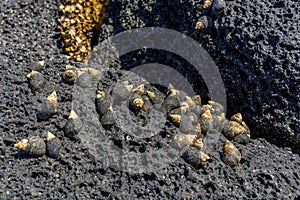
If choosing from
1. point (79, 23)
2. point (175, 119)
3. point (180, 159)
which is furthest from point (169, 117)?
point (79, 23)

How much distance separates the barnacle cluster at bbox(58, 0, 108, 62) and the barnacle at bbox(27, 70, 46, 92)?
807mm

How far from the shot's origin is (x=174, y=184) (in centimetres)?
254

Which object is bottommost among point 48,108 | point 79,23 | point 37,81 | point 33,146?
point 33,146

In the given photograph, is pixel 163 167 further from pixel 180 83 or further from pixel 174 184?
pixel 180 83

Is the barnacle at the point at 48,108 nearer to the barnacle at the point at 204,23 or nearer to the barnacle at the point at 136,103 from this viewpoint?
the barnacle at the point at 136,103

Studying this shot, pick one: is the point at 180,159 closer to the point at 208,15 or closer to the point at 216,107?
the point at 216,107

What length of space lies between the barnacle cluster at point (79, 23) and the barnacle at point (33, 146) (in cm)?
122

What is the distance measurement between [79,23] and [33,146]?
5.08ft

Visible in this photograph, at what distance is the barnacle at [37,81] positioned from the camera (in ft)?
9.25

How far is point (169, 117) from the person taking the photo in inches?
109

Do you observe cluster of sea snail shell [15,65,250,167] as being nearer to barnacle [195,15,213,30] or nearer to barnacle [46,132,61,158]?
barnacle [46,132,61,158]

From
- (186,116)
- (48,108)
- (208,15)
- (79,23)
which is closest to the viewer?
(48,108)

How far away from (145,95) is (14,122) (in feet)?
2.90

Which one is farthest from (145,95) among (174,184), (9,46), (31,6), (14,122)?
(31,6)
